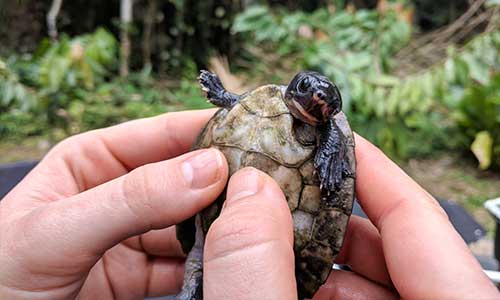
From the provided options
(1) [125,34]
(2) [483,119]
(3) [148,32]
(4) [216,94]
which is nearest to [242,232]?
(4) [216,94]

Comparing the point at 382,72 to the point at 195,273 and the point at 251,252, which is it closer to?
the point at 195,273

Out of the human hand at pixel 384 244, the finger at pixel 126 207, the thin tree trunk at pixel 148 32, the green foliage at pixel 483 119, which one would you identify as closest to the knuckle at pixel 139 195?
the finger at pixel 126 207

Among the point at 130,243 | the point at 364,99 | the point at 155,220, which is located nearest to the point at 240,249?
the point at 155,220

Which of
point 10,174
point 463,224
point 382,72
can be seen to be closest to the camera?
point 463,224

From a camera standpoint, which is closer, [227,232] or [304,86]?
[227,232]

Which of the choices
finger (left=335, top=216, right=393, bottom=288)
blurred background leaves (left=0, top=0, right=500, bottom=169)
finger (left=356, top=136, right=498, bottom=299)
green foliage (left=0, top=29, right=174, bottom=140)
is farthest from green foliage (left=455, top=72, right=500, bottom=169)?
finger (left=356, top=136, right=498, bottom=299)

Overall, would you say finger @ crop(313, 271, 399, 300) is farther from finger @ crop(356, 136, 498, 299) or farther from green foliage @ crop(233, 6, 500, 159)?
green foliage @ crop(233, 6, 500, 159)

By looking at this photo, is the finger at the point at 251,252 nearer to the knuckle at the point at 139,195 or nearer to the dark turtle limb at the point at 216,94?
the knuckle at the point at 139,195

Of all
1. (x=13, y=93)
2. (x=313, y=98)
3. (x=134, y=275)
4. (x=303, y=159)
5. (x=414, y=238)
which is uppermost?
(x=313, y=98)
